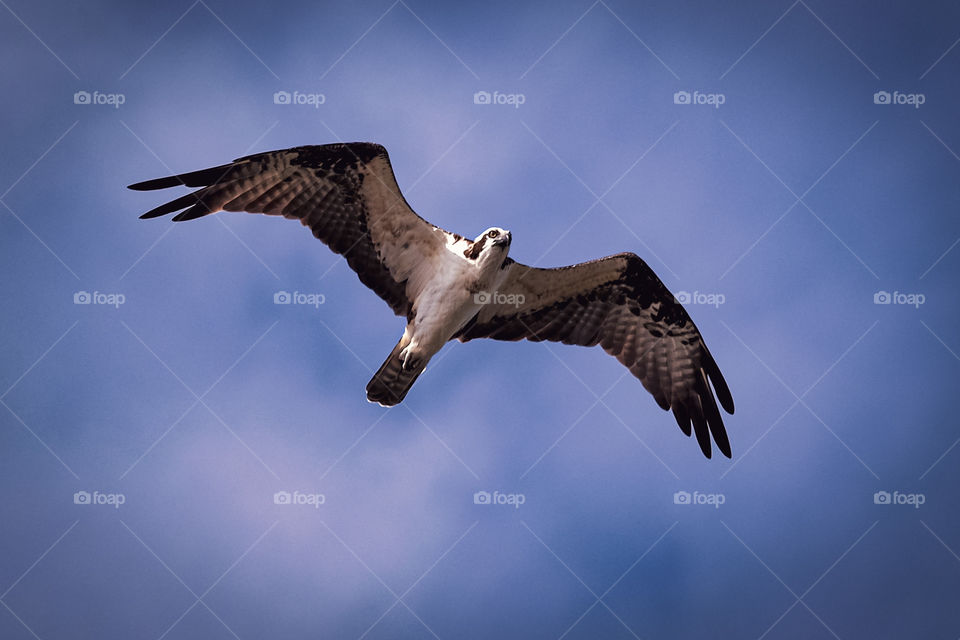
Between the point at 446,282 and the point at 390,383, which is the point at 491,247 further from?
the point at 390,383

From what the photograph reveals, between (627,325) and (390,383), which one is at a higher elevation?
(627,325)

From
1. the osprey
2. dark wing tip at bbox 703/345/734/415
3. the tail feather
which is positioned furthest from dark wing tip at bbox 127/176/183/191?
dark wing tip at bbox 703/345/734/415

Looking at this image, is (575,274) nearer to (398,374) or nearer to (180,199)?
(398,374)

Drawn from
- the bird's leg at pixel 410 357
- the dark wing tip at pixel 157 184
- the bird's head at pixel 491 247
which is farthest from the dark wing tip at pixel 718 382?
the dark wing tip at pixel 157 184

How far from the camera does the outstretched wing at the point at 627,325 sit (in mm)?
11594

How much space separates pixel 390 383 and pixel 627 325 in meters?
3.92

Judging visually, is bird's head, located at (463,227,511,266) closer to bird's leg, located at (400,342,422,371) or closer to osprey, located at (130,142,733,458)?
osprey, located at (130,142,733,458)

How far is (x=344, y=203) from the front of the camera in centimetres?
1093

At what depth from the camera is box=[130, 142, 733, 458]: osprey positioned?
10539 mm

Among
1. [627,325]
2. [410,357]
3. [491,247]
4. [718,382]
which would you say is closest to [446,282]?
[491,247]

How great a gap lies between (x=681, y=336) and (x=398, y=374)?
4.53 m

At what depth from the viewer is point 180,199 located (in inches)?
406

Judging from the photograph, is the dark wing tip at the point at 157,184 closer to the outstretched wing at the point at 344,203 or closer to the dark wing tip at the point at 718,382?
the outstretched wing at the point at 344,203

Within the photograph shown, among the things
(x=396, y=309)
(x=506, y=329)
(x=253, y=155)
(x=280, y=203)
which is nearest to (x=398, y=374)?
(x=396, y=309)
